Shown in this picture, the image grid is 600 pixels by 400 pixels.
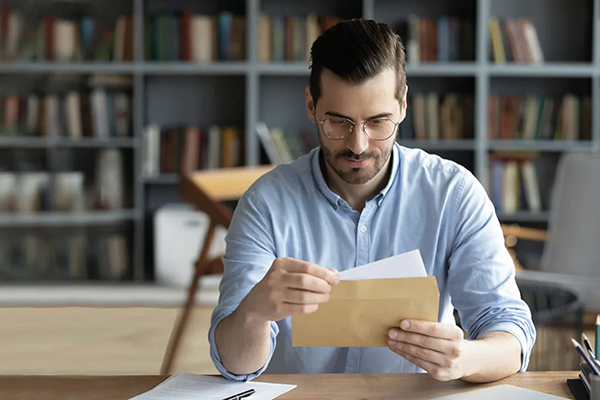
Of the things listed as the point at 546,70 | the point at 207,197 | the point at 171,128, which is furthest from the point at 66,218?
the point at 546,70

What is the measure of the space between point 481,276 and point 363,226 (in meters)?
0.24

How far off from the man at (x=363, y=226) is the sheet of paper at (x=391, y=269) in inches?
5.5

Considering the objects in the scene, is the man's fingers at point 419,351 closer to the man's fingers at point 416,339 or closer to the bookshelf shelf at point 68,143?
the man's fingers at point 416,339

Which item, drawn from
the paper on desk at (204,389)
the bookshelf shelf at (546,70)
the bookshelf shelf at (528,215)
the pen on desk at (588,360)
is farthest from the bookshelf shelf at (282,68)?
the pen on desk at (588,360)

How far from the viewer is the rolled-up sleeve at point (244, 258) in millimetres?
1399

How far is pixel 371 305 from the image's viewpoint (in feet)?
3.89

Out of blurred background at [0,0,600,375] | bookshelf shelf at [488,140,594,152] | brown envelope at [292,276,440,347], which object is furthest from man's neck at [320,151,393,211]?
bookshelf shelf at [488,140,594,152]

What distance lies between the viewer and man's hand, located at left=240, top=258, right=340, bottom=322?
3.79ft

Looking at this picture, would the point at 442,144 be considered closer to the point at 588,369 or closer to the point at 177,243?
the point at 177,243

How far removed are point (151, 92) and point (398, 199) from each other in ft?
10.8

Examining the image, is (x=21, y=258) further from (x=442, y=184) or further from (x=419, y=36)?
(x=442, y=184)

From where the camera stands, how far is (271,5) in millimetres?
4582

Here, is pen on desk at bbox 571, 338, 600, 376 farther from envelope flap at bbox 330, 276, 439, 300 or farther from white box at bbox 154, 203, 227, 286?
white box at bbox 154, 203, 227, 286

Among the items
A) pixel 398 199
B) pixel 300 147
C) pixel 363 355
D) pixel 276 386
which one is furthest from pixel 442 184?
pixel 300 147
